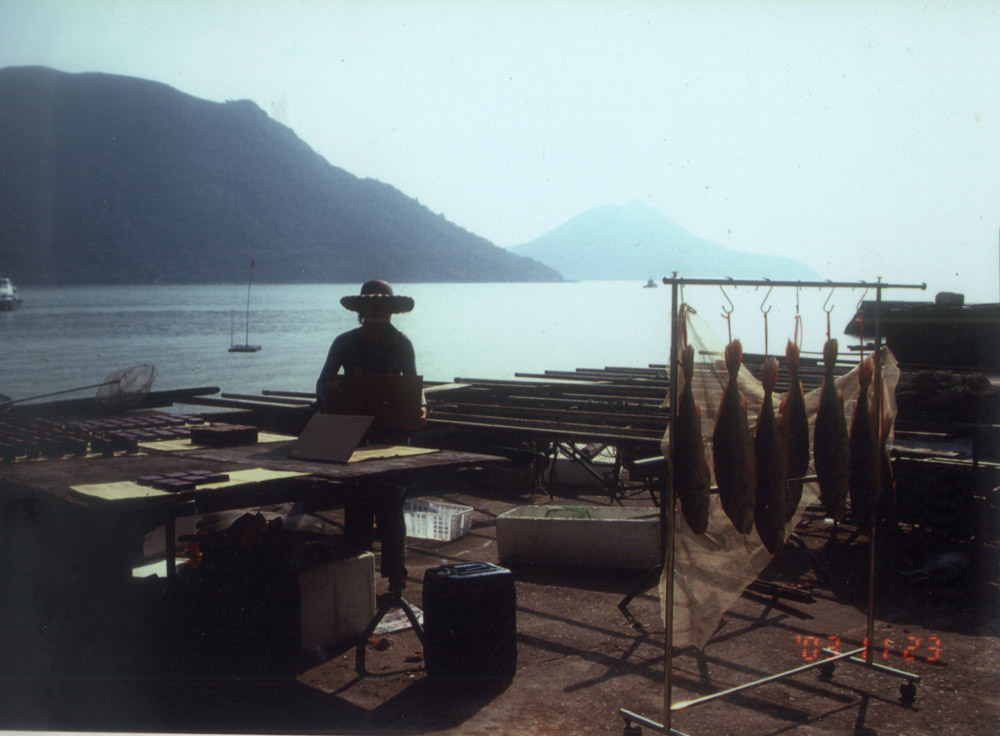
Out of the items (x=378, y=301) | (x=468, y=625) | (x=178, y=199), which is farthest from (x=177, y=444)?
(x=178, y=199)

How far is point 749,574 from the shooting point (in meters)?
3.90

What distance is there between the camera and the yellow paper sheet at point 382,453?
4.50m

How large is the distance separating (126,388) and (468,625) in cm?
436

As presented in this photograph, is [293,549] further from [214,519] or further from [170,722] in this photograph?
[214,519]

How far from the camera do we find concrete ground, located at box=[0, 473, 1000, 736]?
3.87m

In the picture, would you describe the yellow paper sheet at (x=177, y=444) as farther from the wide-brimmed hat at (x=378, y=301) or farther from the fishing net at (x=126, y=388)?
the fishing net at (x=126, y=388)

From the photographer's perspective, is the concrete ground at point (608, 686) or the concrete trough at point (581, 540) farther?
the concrete trough at point (581, 540)

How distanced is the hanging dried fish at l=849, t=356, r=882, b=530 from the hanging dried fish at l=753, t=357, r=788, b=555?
556 mm

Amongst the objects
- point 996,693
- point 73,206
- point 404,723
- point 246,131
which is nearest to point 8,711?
point 404,723

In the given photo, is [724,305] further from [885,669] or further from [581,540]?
[581,540]

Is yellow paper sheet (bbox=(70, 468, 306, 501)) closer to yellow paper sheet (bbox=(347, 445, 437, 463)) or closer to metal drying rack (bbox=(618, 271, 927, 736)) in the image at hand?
yellow paper sheet (bbox=(347, 445, 437, 463))

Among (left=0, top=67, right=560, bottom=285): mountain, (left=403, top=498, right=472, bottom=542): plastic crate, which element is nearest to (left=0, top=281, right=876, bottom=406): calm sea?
(left=0, top=67, right=560, bottom=285): mountain

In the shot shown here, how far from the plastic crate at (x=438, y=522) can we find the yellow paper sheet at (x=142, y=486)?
3.63 meters

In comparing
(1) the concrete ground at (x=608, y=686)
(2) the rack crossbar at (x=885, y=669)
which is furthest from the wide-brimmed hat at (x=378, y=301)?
(2) the rack crossbar at (x=885, y=669)
